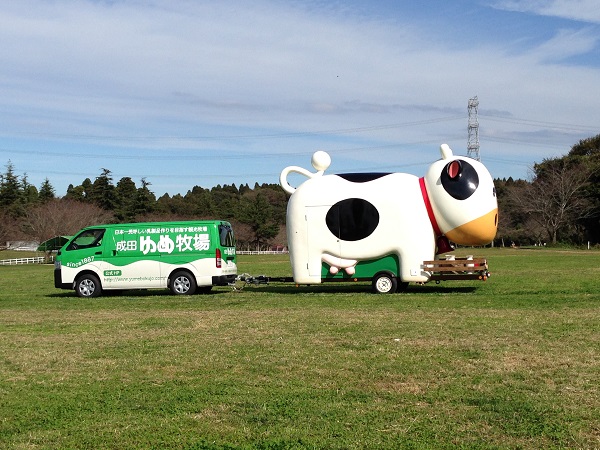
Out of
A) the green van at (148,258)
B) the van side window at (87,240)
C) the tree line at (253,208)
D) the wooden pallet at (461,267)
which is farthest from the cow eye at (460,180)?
the tree line at (253,208)

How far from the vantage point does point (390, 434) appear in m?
6.07

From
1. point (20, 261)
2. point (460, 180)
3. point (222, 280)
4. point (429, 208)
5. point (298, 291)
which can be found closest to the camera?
point (460, 180)

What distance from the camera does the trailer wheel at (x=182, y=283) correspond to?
67.7 feet

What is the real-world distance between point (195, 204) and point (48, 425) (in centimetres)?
8510

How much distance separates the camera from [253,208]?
8781 centimetres

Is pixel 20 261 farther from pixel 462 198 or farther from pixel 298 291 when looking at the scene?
pixel 462 198

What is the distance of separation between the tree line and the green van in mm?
50755

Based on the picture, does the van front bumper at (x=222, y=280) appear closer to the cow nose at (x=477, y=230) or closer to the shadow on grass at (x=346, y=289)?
the shadow on grass at (x=346, y=289)

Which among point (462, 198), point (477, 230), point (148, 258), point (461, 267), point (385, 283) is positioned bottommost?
point (385, 283)

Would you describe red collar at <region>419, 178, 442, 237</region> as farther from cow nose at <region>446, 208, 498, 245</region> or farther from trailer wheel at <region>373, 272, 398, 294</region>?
trailer wheel at <region>373, 272, 398, 294</region>

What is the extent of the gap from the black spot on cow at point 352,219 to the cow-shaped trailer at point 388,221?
3cm

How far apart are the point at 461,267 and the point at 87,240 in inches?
414

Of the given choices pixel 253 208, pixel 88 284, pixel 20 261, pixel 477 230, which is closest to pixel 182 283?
pixel 88 284

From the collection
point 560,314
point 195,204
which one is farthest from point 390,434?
point 195,204
